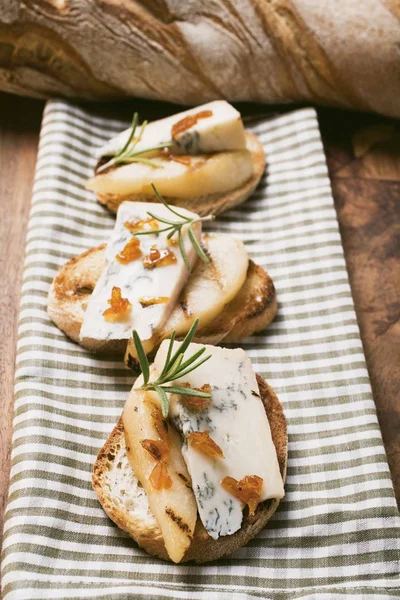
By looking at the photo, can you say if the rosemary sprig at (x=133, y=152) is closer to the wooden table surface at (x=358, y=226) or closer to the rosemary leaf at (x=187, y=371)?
the wooden table surface at (x=358, y=226)

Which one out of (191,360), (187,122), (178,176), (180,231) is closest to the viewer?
(191,360)

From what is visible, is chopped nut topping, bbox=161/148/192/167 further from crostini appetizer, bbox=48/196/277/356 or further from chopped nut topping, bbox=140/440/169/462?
chopped nut topping, bbox=140/440/169/462

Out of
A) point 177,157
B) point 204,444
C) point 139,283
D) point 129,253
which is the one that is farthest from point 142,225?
point 204,444

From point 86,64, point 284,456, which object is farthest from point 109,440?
point 86,64

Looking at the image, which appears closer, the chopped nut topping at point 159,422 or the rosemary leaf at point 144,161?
the chopped nut topping at point 159,422

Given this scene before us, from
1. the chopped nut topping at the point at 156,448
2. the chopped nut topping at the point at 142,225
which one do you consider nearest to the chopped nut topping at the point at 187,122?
the chopped nut topping at the point at 142,225

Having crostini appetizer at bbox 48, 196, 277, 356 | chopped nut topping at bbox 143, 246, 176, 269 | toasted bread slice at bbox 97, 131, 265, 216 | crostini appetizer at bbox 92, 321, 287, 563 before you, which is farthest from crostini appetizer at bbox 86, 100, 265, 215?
crostini appetizer at bbox 92, 321, 287, 563

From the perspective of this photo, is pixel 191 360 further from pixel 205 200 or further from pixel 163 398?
pixel 205 200
